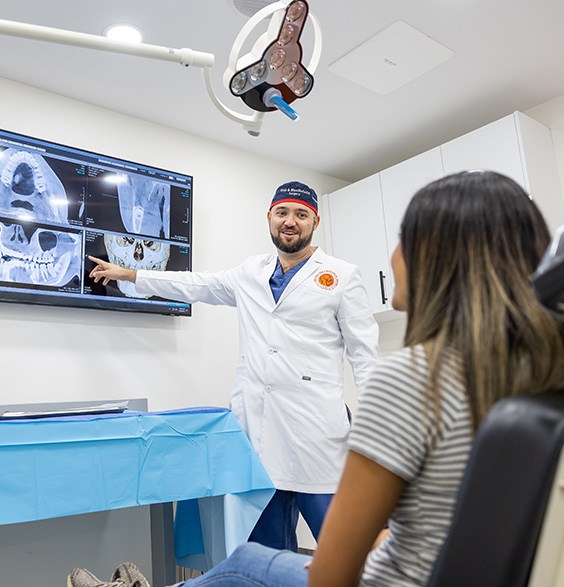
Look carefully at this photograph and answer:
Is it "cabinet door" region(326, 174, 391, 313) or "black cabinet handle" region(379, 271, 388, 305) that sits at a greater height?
Result: "cabinet door" region(326, 174, 391, 313)

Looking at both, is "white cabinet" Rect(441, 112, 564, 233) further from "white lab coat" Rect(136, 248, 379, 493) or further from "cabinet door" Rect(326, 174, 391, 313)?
"white lab coat" Rect(136, 248, 379, 493)

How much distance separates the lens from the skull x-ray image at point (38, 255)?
8.36 ft

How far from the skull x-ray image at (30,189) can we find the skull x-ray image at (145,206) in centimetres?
29

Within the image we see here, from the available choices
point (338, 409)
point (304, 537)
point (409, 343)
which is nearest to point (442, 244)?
point (409, 343)

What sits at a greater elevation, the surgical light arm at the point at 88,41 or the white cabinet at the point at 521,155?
the white cabinet at the point at 521,155

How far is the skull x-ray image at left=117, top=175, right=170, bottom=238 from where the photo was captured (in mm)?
2928

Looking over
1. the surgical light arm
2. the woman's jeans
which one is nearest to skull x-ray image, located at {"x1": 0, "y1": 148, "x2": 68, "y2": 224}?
the surgical light arm

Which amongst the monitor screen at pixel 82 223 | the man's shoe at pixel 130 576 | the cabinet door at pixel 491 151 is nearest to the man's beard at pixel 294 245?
the monitor screen at pixel 82 223

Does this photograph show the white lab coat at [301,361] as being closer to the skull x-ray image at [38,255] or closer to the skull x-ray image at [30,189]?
the skull x-ray image at [38,255]

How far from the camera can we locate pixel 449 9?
2475mm

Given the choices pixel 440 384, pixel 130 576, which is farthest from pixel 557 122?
pixel 440 384

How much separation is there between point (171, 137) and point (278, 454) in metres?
1.86

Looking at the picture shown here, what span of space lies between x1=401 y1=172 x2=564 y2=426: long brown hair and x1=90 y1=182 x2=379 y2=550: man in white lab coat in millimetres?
1447

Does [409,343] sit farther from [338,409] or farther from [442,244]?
[338,409]
